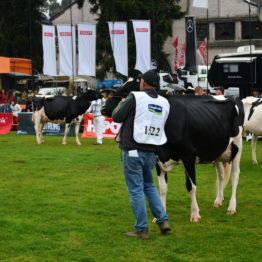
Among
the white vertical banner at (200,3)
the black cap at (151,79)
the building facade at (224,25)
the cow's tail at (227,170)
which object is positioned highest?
the building facade at (224,25)

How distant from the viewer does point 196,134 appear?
9344 mm

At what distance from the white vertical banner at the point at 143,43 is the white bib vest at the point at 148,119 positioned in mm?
26302

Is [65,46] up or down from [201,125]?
up

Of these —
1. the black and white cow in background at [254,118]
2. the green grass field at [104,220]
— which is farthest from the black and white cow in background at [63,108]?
the black and white cow in background at [254,118]

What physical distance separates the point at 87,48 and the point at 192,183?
25194 millimetres

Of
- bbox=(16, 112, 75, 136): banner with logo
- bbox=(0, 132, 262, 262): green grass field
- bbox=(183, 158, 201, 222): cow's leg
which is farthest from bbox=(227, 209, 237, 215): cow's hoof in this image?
bbox=(16, 112, 75, 136): banner with logo

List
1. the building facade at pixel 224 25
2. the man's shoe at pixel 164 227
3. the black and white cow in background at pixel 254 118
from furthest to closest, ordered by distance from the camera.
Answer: the building facade at pixel 224 25, the black and white cow in background at pixel 254 118, the man's shoe at pixel 164 227

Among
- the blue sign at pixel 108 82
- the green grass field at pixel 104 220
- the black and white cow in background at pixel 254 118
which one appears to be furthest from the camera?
the blue sign at pixel 108 82

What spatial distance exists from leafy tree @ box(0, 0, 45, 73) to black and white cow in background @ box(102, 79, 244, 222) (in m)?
50.4

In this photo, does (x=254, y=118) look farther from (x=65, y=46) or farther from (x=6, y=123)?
(x=65, y=46)

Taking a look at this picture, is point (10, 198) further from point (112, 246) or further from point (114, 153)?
point (114, 153)

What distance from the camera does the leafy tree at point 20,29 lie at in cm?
5934

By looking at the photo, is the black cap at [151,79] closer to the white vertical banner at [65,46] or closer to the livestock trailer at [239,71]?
the livestock trailer at [239,71]

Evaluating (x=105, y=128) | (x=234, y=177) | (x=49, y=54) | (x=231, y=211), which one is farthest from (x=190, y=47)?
(x=231, y=211)
